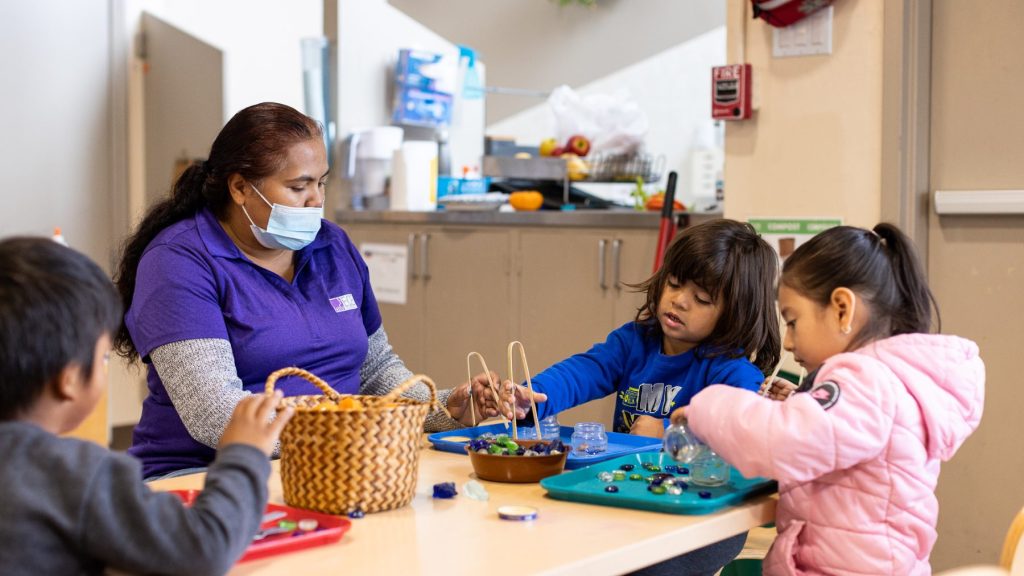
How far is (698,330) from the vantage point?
198cm

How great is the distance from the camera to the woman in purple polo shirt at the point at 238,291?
1816 mm

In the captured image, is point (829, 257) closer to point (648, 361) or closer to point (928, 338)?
point (928, 338)

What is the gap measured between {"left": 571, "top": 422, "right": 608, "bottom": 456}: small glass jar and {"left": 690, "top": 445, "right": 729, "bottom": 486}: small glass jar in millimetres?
254

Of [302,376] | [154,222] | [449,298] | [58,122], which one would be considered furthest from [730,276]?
[58,122]

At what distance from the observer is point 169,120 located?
525 cm

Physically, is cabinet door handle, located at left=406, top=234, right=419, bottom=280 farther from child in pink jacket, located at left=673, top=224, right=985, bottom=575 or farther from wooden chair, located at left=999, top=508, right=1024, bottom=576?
wooden chair, located at left=999, top=508, right=1024, bottom=576

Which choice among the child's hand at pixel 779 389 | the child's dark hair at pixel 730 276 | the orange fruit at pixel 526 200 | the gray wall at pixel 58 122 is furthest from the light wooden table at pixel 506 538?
the gray wall at pixel 58 122

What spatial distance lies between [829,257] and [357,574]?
0.78 metres

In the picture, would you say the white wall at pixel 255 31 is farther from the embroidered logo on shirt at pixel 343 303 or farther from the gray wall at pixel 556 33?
the embroidered logo on shirt at pixel 343 303

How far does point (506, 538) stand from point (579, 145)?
2.92m

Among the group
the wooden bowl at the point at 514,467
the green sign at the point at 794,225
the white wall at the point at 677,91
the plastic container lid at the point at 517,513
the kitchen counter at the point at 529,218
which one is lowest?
the plastic container lid at the point at 517,513

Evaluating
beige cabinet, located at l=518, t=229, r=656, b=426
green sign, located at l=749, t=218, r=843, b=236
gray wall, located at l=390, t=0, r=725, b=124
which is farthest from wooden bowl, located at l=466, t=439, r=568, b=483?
gray wall, located at l=390, t=0, r=725, b=124

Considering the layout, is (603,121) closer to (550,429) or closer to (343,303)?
(343,303)

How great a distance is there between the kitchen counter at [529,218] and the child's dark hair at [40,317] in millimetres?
2595
